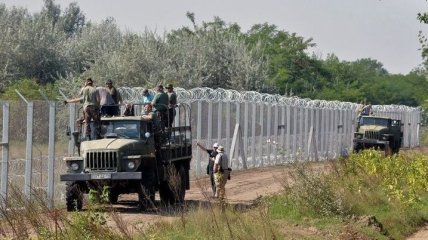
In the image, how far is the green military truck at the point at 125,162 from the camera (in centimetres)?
2081

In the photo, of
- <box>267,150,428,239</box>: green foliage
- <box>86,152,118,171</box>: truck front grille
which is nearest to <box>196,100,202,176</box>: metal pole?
<box>267,150,428,239</box>: green foliage

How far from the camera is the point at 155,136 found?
22.1 m

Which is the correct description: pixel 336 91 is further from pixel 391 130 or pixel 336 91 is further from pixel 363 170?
pixel 363 170

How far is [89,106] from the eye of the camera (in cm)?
2189

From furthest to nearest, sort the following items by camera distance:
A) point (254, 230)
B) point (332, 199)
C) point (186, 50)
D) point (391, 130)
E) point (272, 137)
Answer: point (186, 50) → point (391, 130) → point (272, 137) → point (332, 199) → point (254, 230)

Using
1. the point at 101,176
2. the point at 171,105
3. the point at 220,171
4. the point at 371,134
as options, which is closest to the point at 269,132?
the point at 371,134

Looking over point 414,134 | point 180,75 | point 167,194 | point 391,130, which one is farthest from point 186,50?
point 167,194

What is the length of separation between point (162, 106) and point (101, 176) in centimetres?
261

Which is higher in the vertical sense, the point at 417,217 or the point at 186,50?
the point at 186,50

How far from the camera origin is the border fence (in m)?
20.9

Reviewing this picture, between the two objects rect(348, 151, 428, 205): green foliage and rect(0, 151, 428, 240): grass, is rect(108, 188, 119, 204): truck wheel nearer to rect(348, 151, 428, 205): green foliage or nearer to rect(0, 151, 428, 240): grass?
rect(0, 151, 428, 240): grass

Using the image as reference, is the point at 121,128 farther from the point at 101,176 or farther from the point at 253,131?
the point at 253,131

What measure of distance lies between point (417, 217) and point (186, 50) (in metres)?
35.4

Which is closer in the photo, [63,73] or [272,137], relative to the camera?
[272,137]
